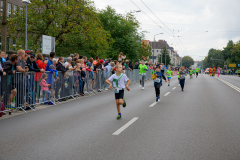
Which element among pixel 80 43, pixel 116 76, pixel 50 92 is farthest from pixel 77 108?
pixel 80 43

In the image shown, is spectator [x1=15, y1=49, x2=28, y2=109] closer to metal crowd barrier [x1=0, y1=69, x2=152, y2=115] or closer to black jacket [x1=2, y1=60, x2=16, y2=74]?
metal crowd barrier [x1=0, y1=69, x2=152, y2=115]

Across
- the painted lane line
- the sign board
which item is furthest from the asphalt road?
the sign board

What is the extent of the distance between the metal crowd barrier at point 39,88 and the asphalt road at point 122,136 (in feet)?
2.23

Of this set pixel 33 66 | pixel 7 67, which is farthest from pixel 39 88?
pixel 7 67

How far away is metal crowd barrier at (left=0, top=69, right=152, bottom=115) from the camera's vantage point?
9078 millimetres

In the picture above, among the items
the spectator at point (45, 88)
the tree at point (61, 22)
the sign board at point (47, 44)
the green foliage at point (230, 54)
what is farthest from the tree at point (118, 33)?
the green foliage at point (230, 54)

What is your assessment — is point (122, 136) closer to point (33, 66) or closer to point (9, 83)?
point (9, 83)

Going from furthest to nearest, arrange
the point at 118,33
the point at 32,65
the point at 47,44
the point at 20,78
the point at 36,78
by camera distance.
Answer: the point at 118,33 < the point at 47,44 < the point at 32,65 < the point at 36,78 < the point at 20,78

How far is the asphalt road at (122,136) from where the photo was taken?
16.0ft

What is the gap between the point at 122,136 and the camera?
617cm

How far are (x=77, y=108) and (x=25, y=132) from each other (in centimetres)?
399

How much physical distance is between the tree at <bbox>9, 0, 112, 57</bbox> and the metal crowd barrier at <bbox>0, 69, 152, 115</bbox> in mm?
15214

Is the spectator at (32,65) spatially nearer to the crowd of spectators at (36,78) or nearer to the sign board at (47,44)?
the crowd of spectators at (36,78)

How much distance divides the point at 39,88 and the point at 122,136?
547cm
